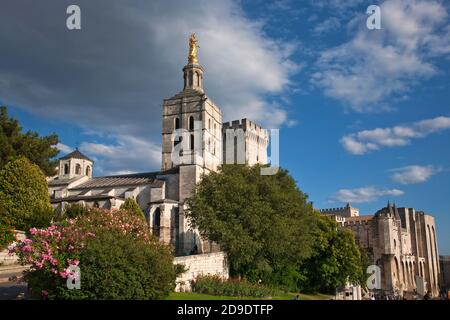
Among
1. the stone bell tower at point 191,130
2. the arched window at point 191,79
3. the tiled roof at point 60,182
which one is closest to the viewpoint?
the stone bell tower at point 191,130

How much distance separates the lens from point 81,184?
59562mm

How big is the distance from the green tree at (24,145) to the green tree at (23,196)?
6.57 ft

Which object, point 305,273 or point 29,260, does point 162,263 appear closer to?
point 29,260

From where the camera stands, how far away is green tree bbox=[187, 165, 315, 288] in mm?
30016

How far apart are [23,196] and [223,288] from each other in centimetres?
1765

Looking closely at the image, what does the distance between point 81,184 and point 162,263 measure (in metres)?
46.1

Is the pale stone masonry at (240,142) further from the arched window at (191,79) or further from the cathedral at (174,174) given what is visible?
the arched window at (191,79)

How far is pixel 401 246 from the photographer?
75.8 m

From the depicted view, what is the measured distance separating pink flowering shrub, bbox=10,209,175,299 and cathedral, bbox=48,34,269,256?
28187 millimetres

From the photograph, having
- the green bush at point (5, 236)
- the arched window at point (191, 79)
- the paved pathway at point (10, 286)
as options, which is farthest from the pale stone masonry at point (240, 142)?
the paved pathway at point (10, 286)

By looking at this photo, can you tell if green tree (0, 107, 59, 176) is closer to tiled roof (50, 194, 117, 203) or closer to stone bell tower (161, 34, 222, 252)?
tiled roof (50, 194, 117, 203)

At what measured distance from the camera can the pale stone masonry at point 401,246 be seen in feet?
231
